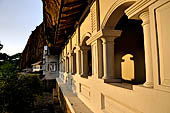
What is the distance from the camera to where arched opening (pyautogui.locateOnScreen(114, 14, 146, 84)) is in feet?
14.9

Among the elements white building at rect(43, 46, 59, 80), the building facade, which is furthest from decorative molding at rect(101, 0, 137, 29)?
white building at rect(43, 46, 59, 80)

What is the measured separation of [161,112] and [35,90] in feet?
27.0

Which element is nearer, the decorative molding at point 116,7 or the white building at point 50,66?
the decorative molding at point 116,7

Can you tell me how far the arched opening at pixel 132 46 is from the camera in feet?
14.9

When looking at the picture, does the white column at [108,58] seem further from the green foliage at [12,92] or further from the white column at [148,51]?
the green foliage at [12,92]

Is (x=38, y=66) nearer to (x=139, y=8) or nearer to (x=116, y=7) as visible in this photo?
(x=116, y=7)

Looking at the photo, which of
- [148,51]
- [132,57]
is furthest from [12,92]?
[148,51]

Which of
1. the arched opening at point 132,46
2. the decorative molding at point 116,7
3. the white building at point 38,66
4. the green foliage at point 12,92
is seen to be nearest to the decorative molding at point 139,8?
the decorative molding at point 116,7


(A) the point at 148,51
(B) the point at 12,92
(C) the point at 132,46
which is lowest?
(B) the point at 12,92

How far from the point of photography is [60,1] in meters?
3.43

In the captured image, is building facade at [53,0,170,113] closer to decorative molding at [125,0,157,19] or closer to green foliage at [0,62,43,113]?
decorative molding at [125,0,157,19]

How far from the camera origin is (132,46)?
4.70 m

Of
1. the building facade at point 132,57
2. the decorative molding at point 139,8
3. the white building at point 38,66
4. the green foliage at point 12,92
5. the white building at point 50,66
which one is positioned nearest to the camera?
the building facade at point 132,57

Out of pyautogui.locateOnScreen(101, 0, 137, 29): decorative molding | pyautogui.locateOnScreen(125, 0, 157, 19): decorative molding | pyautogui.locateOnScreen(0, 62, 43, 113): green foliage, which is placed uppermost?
pyautogui.locateOnScreen(101, 0, 137, 29): decorative molding
